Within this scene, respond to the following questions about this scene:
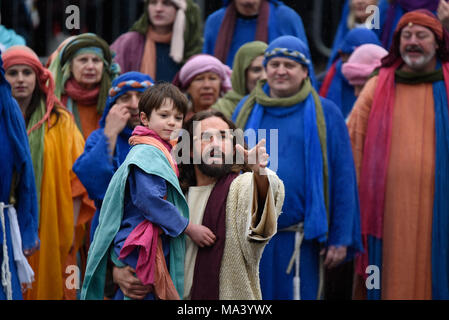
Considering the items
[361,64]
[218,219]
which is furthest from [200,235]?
[361,64]

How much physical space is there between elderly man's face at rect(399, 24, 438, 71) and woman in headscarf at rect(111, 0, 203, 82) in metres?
2.02

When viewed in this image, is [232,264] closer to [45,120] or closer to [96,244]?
[96,244]

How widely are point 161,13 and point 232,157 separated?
11.5ft

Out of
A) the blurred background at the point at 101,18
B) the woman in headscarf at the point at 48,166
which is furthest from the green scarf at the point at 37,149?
the blurred background at the point at 101,18

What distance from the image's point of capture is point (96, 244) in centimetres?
534

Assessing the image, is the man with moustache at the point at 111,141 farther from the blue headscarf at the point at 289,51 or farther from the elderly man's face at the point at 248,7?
the elderly man's face at the point at 248,7

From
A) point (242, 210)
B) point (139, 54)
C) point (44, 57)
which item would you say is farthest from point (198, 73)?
point (44, 57)

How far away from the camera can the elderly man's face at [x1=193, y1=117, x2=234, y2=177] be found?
18.0 feet

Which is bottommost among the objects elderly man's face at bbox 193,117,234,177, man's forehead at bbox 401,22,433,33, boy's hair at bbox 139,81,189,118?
elderly man's face at bbox 193,117,234,177

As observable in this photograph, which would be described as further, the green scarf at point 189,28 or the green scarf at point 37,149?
the green scarf at point 189,28

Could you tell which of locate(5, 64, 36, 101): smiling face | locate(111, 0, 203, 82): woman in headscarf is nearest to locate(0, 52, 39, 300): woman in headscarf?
locate(5, 64, 36, 101): smiling face

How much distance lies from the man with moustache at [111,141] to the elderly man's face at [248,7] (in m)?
2.28

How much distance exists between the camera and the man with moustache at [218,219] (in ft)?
17.6

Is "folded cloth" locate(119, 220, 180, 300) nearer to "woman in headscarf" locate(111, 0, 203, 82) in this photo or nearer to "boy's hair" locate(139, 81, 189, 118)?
"boy's hair" locate(139, 81, 189, 118)
